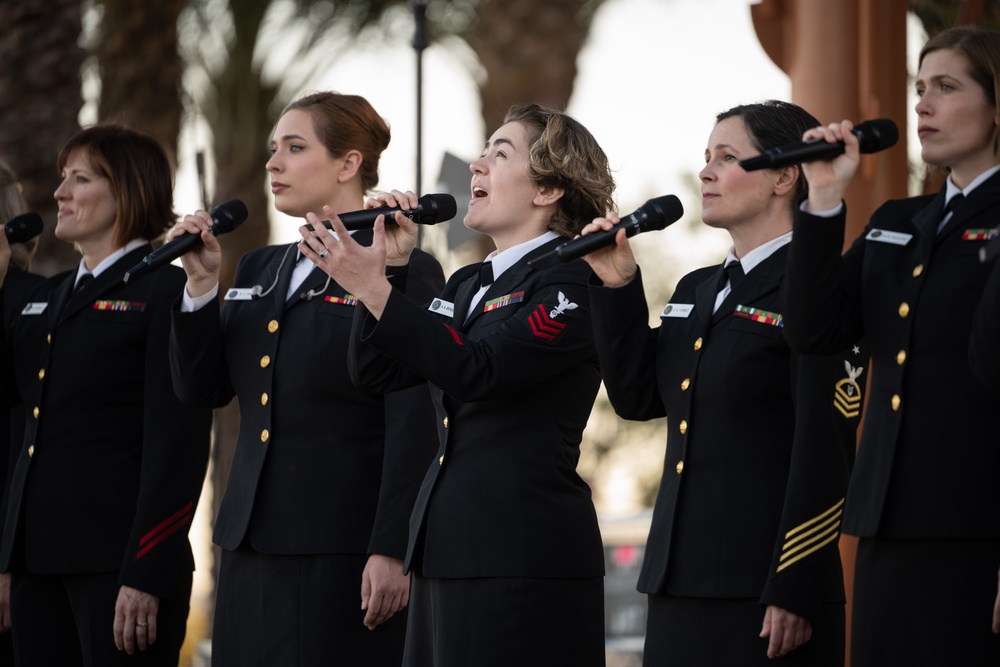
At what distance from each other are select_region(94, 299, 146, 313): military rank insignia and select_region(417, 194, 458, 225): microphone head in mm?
1170

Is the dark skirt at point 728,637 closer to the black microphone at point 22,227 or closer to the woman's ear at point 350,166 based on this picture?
the woman's ear at point 350,166

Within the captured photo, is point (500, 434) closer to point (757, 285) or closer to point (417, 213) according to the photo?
point (417, 213)

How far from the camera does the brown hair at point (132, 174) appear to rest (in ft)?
15.4

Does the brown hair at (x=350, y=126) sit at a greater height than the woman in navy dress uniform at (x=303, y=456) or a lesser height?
greater

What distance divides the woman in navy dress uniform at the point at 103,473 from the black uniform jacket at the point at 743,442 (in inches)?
58.4

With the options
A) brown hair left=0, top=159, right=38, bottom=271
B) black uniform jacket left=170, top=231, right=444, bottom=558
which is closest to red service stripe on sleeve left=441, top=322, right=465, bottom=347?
black uniform jacket left=170, top=231, right=444, bottom=558

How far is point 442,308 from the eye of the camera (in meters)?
3.92

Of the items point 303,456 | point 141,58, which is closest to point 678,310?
point 303,456

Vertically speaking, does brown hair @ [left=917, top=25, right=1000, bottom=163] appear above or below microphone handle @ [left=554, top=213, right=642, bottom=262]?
above

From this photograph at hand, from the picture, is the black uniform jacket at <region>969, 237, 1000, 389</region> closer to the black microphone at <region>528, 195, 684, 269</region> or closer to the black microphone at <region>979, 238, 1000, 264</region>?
the black microphone at <region>979, 238, 1000, 264</region>

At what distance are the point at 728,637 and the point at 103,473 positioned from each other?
205cm

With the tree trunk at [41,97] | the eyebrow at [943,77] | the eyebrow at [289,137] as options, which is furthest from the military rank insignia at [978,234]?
the tree trunk at [41,97]

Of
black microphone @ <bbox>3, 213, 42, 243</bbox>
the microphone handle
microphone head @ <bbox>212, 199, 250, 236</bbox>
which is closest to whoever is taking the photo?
the microphone handle

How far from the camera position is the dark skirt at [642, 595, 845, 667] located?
128 inches
